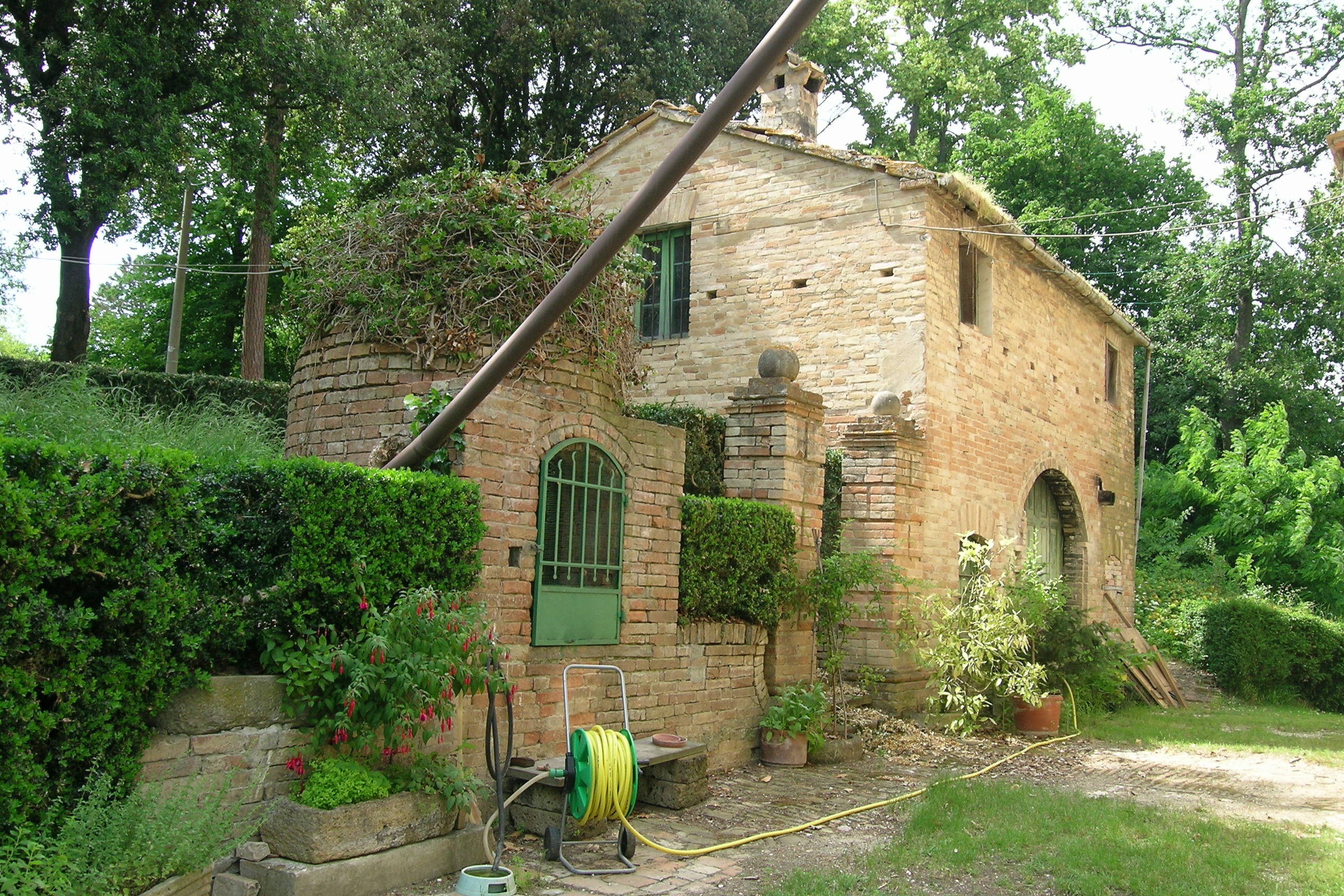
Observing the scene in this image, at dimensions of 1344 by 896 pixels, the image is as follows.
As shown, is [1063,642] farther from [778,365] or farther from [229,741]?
[229,741]

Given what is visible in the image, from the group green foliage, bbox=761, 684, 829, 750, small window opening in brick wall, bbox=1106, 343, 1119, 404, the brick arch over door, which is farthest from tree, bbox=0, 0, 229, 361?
small window opening in brick wall, bbox=1106, 343, 1119, 404

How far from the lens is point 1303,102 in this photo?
75.8 ft

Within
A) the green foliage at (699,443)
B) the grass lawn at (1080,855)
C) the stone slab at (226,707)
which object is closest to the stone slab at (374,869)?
the stone slab at (226,707)

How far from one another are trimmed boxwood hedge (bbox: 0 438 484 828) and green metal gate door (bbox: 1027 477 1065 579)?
37.6 ft

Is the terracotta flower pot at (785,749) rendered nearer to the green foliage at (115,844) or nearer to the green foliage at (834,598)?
the green foliage at (834,598)

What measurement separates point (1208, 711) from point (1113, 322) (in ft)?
21.9

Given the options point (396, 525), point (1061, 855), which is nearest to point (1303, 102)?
point (1061, 855)

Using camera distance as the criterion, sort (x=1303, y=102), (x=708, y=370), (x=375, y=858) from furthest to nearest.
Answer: (x=1303, y=102) < (x=708, y=370) < (x=375, y=858)

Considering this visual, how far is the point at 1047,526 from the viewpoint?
15.4 m

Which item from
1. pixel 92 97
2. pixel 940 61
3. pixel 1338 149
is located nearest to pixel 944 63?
pixel 940 61

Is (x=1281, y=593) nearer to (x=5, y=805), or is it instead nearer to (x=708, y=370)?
(x=708, y=370)

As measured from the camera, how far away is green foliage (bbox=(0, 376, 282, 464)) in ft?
18.9

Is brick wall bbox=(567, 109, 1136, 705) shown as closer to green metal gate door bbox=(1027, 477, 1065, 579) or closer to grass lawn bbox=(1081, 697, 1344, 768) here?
green metal gate door bbox=(1027, 477, 1065, 579)

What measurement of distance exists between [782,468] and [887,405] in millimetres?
2522
